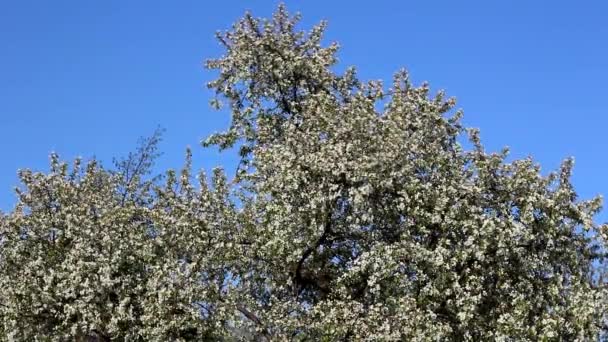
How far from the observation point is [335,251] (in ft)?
76.2

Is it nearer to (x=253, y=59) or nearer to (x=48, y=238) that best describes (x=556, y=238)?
(x=253, y=59)

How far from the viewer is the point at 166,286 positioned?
22.0 meters

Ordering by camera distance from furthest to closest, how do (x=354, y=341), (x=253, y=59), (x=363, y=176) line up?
(x=253, y=59) → (x=363, y=176) → (x=354, y=341)

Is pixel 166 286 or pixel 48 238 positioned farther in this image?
pixel 48 238

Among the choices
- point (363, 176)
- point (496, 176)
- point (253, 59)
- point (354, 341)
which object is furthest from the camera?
point (253, 59)

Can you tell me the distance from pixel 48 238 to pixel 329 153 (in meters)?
9.24

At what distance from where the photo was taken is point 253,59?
26938 millimetres

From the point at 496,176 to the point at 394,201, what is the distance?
3292 mm

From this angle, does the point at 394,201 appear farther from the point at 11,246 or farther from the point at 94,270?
the point at 11,246

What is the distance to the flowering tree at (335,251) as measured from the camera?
21.0 m

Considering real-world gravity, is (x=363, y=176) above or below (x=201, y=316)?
above

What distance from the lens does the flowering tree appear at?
21.0 m

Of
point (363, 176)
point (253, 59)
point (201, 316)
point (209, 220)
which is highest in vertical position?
point (253, 59)

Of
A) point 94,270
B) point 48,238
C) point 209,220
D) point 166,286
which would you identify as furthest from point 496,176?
point 48,238
